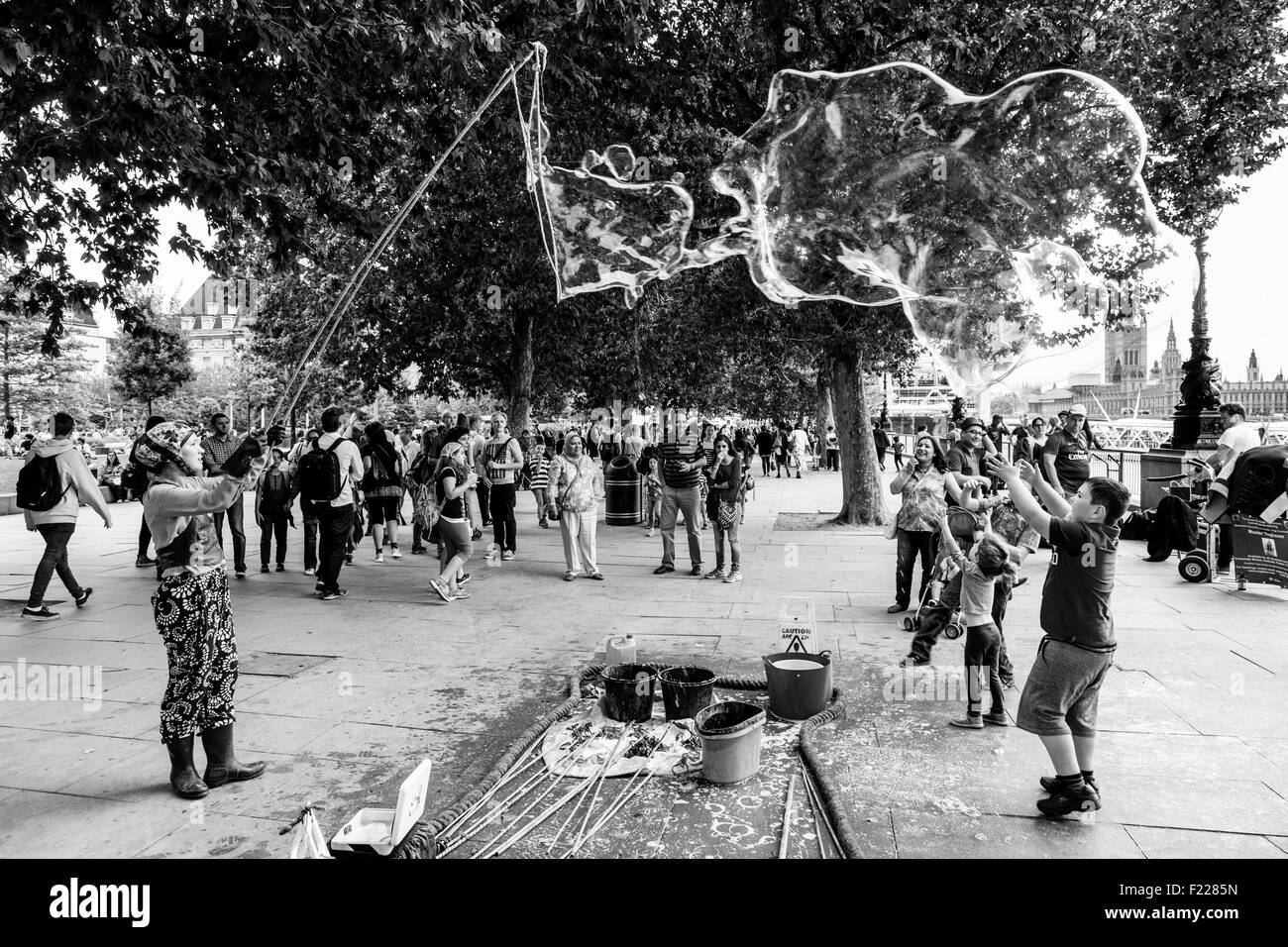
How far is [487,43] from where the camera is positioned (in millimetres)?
8133

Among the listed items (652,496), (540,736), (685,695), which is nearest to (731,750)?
(685,695)

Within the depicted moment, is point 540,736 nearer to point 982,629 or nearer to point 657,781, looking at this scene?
point 657,781

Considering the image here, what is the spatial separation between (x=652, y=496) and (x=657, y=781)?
10.2 metres

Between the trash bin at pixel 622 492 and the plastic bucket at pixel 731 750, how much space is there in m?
11.1

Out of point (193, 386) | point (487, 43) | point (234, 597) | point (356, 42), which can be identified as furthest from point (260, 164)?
point (193, 386)

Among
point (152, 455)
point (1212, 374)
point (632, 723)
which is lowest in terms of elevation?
point (632, 723)

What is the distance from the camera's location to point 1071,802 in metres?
3.83

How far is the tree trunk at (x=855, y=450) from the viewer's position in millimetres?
14203

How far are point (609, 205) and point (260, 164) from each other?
10.9ft

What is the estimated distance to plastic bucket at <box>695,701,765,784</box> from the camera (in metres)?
4.27

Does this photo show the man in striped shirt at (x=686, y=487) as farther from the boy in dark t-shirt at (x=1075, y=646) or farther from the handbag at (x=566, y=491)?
the boy in dark t-shirt at (x=1075, y=646)

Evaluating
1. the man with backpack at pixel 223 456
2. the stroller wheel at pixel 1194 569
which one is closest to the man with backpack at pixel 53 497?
the man with backpack at pixel 223 456

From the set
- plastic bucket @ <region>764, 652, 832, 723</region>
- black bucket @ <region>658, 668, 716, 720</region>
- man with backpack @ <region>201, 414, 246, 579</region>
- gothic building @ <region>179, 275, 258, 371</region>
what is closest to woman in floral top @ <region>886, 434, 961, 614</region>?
plastic bucket @ <region>764, 652, 832, 723</region>

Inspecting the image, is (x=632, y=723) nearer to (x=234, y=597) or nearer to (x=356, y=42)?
(x=234, y=597)
